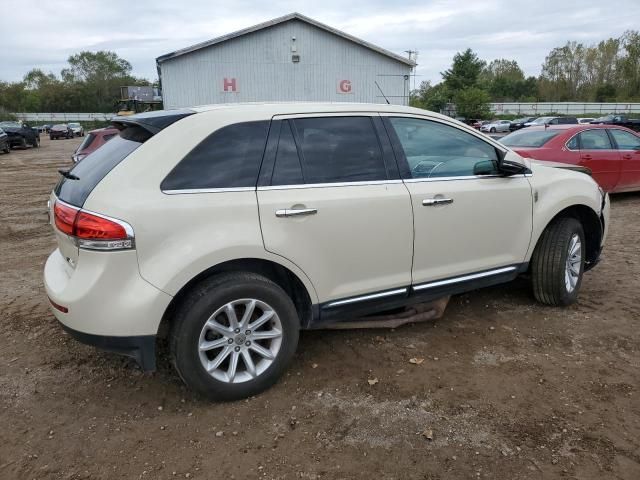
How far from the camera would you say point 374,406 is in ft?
10.1

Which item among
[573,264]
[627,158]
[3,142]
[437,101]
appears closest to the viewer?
[573,264]

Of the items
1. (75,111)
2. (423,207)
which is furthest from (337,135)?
(75,111)

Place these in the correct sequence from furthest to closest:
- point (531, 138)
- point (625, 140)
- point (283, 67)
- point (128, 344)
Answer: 1. point (283, 67)
2. point (625, 140)
3. point (531, 138)
4. point (128, 344)

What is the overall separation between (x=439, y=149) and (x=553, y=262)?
55.3 inches

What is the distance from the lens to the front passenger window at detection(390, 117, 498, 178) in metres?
3.65

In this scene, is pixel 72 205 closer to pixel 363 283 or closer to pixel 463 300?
pixel 363 283

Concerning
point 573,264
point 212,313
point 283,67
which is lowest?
point 573,264

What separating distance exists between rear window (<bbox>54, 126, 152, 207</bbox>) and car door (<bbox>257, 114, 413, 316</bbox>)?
77cm

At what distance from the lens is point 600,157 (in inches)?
353

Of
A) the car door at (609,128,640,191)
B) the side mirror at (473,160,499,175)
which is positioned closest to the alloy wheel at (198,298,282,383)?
the side mirror at (473,160,499,175)

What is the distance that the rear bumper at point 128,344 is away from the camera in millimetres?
2789

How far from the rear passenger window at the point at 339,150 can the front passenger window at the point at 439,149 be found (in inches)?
9.4

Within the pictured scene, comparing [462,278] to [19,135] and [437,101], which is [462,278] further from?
[437,101]

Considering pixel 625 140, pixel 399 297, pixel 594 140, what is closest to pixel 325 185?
pixel 399 297
